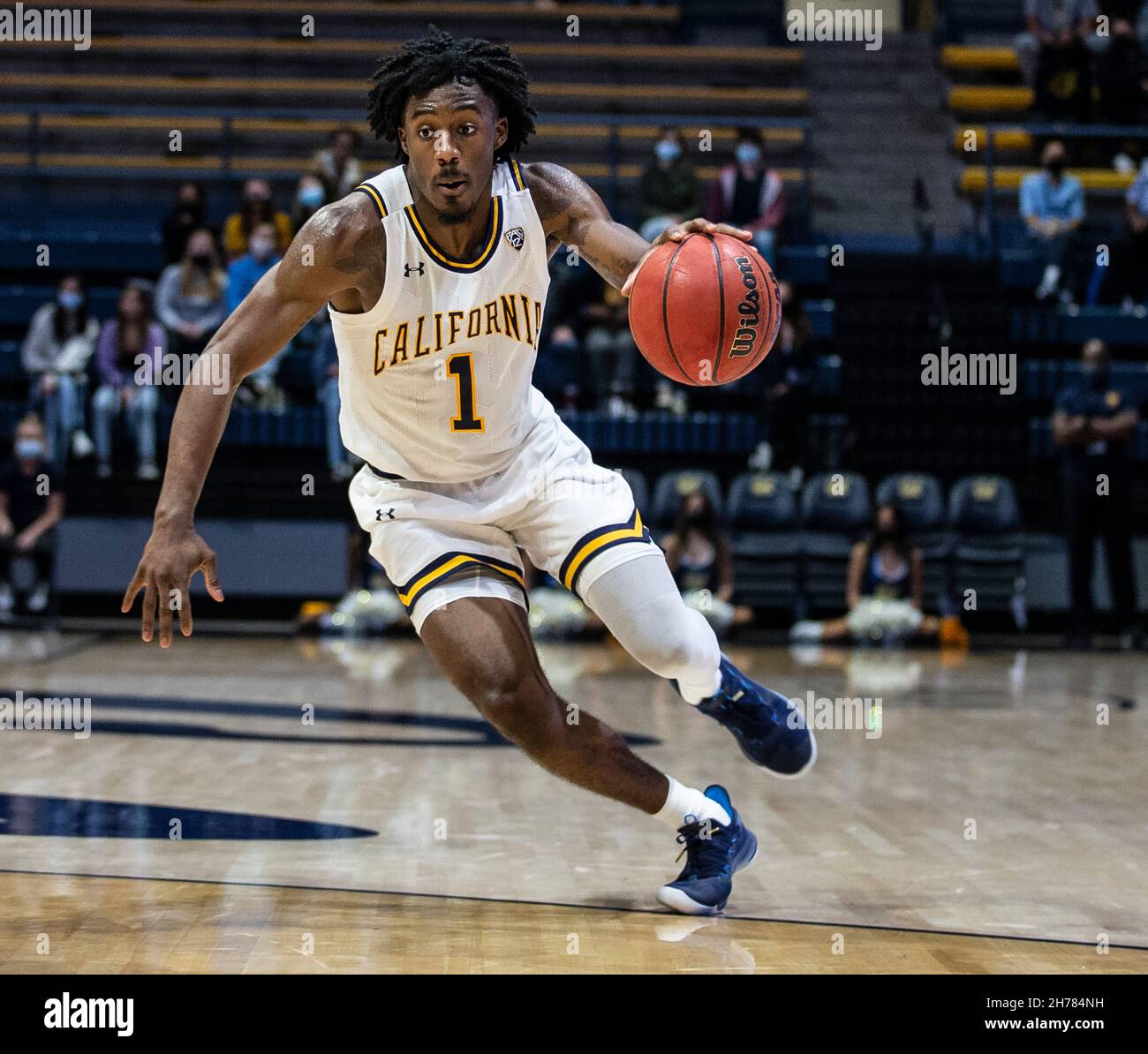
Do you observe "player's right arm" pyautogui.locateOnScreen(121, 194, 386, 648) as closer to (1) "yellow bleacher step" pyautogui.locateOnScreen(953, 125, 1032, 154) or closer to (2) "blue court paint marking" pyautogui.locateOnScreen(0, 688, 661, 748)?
(2) "blue court paint marking" pyautogui.locateOnScreen(0, 688, 661, 748)

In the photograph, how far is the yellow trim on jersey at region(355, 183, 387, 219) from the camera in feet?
12.5

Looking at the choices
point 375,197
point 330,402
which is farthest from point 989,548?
point 375,197

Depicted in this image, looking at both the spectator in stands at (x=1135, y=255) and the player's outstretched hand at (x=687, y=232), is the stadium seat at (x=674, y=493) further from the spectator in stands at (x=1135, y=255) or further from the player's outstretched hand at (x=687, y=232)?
the player's outstretched hand at (x=687, y=232)

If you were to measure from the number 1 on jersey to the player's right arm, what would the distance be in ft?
0.84

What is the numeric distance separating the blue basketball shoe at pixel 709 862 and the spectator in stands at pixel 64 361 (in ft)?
28.5

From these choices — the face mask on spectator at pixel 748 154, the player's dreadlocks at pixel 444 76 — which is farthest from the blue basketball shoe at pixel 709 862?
the face mask on spectator at pixel 748 154

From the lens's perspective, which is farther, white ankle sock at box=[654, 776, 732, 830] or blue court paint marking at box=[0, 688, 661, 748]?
blue court paint marking at box=[0, 688, 661, 748]

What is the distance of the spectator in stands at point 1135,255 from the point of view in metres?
12.8

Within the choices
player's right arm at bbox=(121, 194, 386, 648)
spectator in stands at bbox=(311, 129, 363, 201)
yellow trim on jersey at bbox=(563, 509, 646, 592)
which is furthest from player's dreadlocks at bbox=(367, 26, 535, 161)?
spectator in stands at bbox=(311, 129, 363, 201)

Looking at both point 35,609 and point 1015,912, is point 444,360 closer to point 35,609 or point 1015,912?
point 1015,912

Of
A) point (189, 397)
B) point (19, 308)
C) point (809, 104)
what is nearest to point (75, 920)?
point (189, 397)

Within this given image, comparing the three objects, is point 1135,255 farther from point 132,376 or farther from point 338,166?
point 132,376

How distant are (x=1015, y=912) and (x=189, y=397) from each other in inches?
88.2

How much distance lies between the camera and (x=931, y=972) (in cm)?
319
